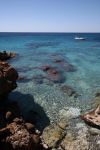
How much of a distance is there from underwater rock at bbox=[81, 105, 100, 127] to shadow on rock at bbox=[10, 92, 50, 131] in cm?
256

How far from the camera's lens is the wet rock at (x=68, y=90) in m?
19.6

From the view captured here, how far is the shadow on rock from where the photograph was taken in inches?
582

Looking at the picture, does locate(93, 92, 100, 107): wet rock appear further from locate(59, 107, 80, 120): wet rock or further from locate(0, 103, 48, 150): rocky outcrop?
locate(0, 103, 48, 150): rocky outcrop

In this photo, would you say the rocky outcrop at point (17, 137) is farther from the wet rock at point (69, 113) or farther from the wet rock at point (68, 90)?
the wet rock at point (68, 90)

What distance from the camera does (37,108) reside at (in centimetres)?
1689

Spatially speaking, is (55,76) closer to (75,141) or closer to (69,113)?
(69,113)

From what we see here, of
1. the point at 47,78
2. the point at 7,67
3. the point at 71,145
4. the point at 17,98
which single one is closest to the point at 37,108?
the point at 17,98

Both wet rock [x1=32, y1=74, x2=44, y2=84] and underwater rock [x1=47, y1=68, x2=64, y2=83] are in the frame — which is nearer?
wet rock [x1=32, y1=74, x2=44, y2=84]

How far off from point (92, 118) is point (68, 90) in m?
6.08

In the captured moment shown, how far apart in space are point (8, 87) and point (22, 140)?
5.30m

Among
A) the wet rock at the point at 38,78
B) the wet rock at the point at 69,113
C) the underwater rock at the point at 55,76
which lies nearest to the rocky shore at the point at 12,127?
the wet rock at the point at 69,113

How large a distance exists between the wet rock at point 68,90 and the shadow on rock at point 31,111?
3.32m

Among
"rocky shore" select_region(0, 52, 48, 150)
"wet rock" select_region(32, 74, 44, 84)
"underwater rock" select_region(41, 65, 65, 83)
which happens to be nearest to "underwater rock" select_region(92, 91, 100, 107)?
"underwater rock" select_region(41, 65, 65, 83)

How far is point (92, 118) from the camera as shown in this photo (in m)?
14.6
